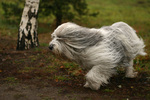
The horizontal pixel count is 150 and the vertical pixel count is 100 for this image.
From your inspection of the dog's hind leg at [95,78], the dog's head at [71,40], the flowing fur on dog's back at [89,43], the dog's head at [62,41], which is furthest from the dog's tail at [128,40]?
the dog's head at [62,41]

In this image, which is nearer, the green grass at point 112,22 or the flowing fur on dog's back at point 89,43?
the flowing fur on dog's back at point 89,43

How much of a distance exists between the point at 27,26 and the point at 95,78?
3.53 metres

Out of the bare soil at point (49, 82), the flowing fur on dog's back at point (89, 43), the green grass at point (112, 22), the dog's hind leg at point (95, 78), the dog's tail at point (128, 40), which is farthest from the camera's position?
the green grass at point (112, 22)

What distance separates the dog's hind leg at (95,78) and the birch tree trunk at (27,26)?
3289 millimetres

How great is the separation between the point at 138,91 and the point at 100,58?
959 mm

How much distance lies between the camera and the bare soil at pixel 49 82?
157 inches

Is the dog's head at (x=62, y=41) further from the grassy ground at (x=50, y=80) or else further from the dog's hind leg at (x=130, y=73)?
the dog's hind leg at (x=130, y=73)

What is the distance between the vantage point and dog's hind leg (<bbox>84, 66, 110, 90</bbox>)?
13.9ft

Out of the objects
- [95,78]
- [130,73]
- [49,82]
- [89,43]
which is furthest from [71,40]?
[130,73]

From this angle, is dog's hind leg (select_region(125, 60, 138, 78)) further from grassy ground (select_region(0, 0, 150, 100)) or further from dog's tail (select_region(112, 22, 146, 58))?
dog's tail (select_region(112, 22, 146, 58))

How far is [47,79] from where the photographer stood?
4.97 metres

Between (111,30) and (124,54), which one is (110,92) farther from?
(111,30)

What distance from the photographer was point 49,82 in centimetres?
479

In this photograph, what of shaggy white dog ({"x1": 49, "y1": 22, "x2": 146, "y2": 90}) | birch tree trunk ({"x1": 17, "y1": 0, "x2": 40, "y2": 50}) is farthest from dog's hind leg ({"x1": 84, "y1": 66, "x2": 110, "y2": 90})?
birch tree trunk ({"x1": 17, "y1": 0, "x2": 40, "y2": 50})
